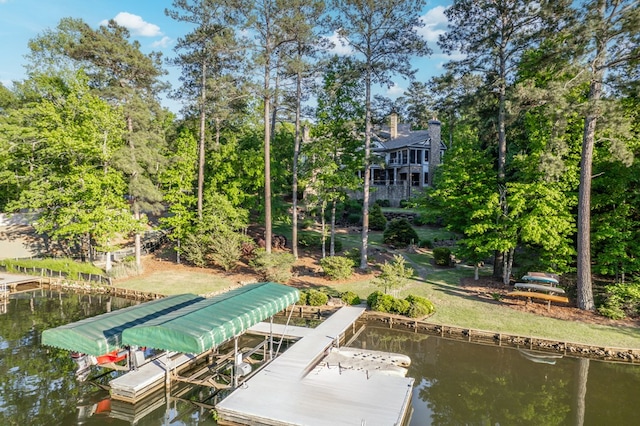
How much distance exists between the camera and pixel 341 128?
2656cm

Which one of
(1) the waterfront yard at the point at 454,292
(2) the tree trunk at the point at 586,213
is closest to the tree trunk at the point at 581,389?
(1) the waterfront yard at the point at 454,292

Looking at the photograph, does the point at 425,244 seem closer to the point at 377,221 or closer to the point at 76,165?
the point at 377,221

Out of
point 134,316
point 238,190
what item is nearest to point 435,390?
point 134,316

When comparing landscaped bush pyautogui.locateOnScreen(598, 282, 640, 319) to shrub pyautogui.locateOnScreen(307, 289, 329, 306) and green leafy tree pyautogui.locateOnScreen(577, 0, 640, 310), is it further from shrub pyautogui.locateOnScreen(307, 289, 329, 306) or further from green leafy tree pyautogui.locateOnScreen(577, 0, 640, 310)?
shrub pyautogui.locateOnScreen(307, 289, 329, 306)

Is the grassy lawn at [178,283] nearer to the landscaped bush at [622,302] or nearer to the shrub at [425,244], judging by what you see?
the shrub at [425,244]

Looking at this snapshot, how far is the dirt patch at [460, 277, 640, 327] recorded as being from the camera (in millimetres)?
16297

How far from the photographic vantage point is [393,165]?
164 feet

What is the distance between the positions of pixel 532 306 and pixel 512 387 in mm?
7494

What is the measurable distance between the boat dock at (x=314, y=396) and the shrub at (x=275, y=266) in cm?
968

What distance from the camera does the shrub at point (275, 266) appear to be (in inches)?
894

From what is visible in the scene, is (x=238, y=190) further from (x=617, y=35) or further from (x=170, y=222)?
(x=617, y=35)

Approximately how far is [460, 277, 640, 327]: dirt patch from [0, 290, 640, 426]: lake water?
3.48m

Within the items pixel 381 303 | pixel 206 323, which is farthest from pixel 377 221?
pixel 206 323

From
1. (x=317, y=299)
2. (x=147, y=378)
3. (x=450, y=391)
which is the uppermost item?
(x=317, y=299)
